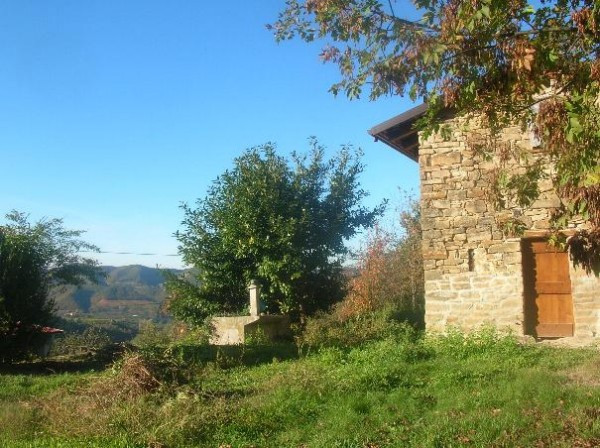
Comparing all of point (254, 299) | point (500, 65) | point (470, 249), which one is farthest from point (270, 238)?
point (500, 65)

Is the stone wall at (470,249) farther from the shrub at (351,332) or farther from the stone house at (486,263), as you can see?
the shrub at (351,332)

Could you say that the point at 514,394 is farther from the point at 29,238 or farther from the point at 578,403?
the point at 29,238

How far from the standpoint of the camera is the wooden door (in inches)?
440

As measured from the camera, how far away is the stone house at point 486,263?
11.0m

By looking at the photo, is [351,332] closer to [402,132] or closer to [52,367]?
[402,132]

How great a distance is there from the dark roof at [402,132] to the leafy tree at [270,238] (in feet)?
11.1

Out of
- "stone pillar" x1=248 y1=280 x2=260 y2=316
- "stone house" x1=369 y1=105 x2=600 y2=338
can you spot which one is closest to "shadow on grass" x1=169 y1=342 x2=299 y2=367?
"stone pillar" x1=248 y1=280 x2=260 y2=316

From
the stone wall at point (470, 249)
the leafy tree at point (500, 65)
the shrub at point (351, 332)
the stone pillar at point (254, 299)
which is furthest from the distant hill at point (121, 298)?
the leafy tree at point (500, 65)

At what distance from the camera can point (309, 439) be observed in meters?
5.99

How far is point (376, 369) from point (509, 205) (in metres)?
4.53

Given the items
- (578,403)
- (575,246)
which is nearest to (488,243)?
(575,246)

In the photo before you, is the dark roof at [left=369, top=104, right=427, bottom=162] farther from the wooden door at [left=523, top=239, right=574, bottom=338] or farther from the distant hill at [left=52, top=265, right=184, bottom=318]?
the distant hill at [left=52, top=265, right=184, bottom=318]

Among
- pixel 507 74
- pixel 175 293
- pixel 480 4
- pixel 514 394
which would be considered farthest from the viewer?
pixel 175 293

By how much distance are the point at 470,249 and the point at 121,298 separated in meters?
29.2
